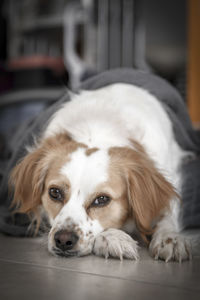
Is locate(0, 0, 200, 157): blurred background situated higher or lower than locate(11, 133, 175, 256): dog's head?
higher

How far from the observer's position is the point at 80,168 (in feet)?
4.51

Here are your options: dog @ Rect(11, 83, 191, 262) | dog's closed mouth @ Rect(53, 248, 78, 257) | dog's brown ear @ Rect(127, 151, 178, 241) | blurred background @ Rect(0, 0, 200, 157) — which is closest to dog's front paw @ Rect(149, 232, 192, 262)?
dog @ Rect(11, 83, 191, 262)

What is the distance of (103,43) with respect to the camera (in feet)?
17.2

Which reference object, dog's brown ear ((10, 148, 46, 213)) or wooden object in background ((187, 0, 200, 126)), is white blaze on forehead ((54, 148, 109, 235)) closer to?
dog's brown ear ((10, 148, 46, 213))

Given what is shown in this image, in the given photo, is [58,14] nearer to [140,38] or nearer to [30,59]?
[30,59]

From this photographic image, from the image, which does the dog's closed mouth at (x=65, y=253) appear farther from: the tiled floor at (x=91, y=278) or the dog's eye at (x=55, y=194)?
the dog's eye at (x=55, y=194)

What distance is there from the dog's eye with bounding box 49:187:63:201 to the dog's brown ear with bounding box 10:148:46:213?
0.13 metres

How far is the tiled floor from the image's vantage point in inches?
37.8

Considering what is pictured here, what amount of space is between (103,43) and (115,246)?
4.28m

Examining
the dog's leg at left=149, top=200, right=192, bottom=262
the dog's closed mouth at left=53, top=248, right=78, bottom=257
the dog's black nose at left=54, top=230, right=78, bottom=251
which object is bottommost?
the dog's closed mouth at left=53, top=248, right=78, bottom=257

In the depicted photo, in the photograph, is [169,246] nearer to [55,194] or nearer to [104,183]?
[104,183]

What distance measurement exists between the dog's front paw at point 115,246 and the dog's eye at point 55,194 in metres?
0.18

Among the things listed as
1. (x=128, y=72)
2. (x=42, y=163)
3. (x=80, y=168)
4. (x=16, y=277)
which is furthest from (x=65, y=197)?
(x=128, y=72)

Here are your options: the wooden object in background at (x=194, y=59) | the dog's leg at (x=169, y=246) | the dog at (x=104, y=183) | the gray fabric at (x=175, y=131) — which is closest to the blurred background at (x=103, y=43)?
the wooden object in background at (x=194, y=59)
